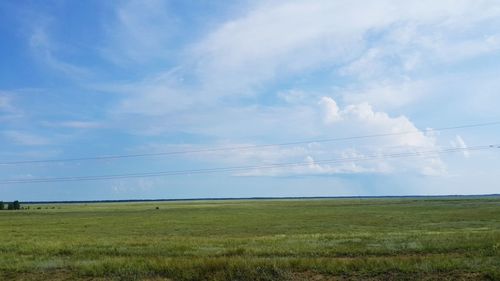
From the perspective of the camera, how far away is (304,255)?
69.2 feet

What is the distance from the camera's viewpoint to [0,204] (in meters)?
172

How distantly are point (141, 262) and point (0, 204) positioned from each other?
173971mm

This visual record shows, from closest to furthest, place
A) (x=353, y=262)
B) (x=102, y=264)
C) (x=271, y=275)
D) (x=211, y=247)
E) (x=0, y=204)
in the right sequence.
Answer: (x=271, y=275) < (x=353, y=262) < (x=102, y=264) < (x=211, y=247) < (x=0, y=204)

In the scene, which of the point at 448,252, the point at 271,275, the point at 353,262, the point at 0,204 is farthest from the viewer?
the point at 0,204

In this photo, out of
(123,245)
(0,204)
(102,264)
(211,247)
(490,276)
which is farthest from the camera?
(0,204)

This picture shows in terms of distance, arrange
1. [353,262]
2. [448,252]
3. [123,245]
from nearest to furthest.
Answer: [353,262] < [448,252] < [123,245]

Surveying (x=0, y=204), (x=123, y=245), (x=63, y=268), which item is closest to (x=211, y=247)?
(x=123, y=245)

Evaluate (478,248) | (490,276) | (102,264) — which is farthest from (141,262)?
(478,248)

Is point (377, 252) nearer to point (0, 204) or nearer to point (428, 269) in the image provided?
point (428, 269)

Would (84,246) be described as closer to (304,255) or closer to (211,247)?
(211,247)

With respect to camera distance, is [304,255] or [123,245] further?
[123,245]

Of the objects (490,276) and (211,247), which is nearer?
(490,276)

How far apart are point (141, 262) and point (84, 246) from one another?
1005 cm

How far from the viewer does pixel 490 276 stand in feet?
47.8
